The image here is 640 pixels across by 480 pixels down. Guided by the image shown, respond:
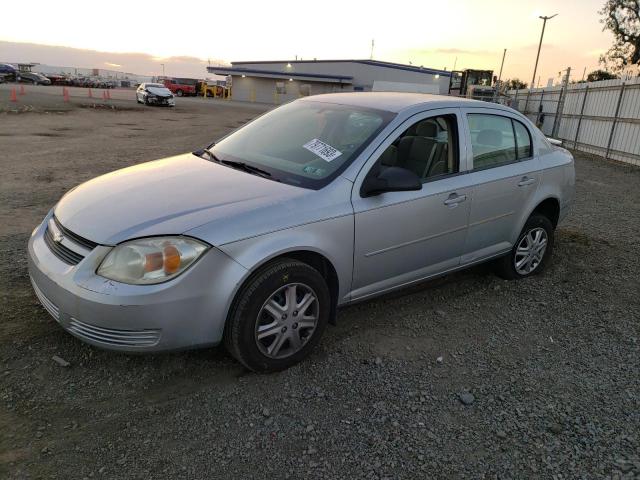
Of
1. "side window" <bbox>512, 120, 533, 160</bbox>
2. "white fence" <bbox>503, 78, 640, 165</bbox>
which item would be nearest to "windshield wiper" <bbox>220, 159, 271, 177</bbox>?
"side window" <bbox>512, 120, 533, 160</bbox>

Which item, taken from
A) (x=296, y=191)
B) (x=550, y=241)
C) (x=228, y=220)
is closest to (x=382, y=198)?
(x=296, y=191)

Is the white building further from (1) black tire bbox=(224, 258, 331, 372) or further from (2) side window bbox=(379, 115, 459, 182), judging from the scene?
(1) black tire bbox=(224, 258, 331, 372)

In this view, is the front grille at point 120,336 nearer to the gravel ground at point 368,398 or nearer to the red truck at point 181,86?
the gravel ground at point 368,398

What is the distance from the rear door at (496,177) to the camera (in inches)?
159

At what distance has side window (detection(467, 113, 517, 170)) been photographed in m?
4.06

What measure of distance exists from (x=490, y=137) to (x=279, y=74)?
181 ft

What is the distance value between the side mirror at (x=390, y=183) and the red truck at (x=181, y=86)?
59413 mm

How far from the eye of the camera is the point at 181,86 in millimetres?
58469

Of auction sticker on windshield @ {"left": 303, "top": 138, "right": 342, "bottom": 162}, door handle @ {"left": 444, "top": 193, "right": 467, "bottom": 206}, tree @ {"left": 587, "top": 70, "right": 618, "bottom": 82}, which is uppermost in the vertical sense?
tree @ {"left": 587, "top": 70, "right": 618, "bottom": 82}

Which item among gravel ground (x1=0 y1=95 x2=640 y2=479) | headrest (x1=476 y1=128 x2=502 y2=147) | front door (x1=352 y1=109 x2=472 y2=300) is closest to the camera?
gravel ground (x1=0 y1=95 x2=640 y2=479)

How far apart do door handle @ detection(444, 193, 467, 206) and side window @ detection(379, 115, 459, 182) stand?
0.19 metres

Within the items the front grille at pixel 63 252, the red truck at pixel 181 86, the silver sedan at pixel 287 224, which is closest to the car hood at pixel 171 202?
the silver sedan at pixel 287 224

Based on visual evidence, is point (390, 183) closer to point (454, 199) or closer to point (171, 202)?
point (454, 199)

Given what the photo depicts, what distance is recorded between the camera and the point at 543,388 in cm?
315
